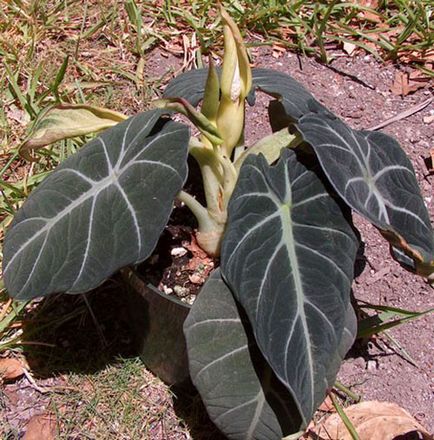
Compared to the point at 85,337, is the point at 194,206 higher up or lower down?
higher up

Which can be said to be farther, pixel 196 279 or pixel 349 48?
pixel 349 48

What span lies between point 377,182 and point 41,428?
103cm

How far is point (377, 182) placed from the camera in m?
1.54

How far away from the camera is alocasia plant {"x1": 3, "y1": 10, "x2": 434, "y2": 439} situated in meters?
1.39

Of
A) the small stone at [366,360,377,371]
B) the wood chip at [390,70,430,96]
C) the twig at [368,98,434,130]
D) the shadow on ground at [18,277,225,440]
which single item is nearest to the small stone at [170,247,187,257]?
the shadow on ground at [18,277,225,440]

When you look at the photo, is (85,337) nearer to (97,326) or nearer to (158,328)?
(97,326)

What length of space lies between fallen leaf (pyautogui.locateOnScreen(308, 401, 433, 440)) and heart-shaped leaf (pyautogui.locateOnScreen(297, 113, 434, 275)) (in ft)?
1.62

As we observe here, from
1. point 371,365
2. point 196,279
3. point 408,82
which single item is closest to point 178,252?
point 196,279

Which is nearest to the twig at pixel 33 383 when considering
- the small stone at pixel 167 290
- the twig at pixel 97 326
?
the twig at pixel 97 326

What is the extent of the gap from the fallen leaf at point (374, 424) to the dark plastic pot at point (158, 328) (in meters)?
0.38

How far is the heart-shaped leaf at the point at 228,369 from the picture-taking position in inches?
58.7

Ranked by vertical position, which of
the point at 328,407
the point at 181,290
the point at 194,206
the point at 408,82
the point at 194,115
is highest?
the point at 194,115

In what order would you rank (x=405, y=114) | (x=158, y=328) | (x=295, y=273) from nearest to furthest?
(x=295, y=273), (x=158, y=328), (x=405, y=114)

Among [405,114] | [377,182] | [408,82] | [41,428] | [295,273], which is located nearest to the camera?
[295,273]
